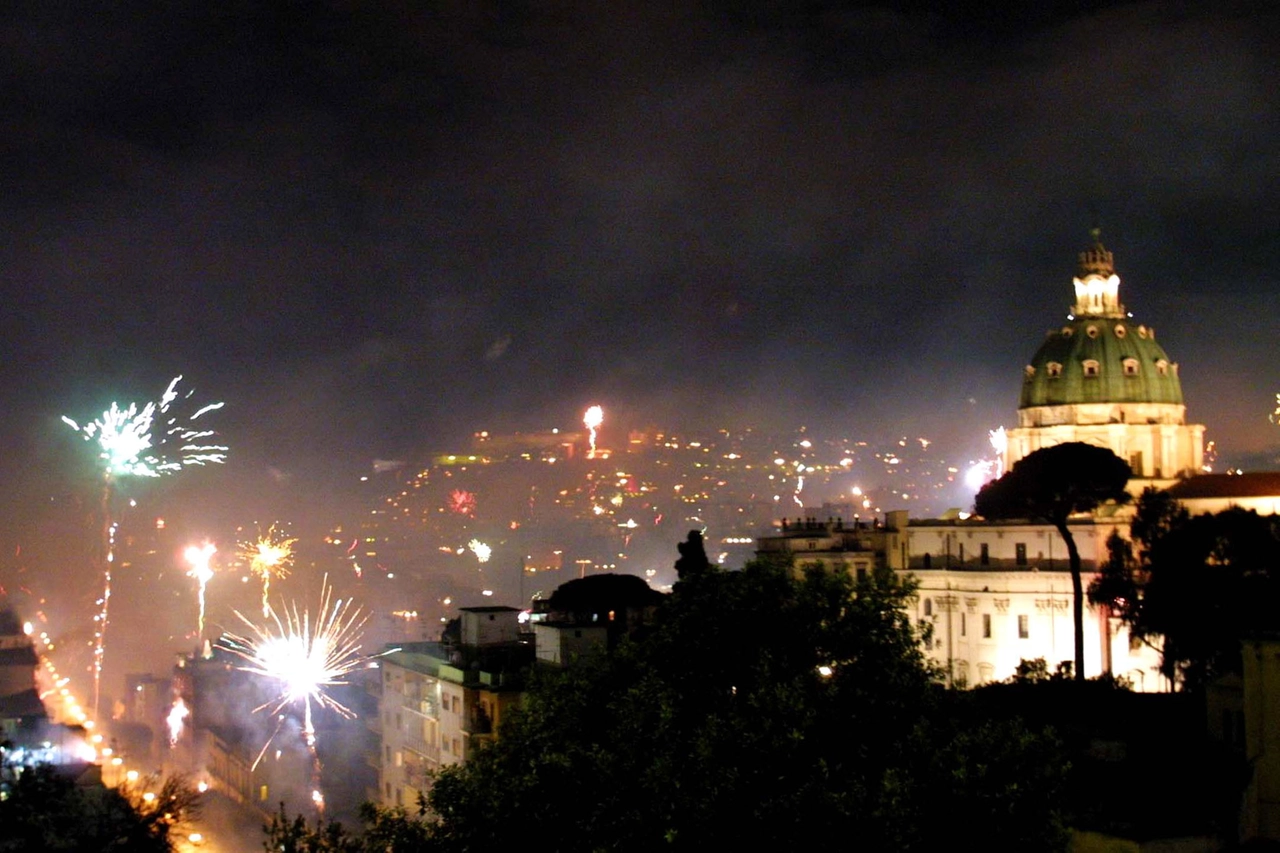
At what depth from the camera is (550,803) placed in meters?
21.6

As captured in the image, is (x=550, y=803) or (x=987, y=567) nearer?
(x=550, y=803)

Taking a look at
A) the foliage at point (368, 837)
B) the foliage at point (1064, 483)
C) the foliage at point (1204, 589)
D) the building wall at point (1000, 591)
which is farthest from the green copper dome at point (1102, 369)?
the foliage at point (368, 837)

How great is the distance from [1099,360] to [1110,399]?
245 centimetres

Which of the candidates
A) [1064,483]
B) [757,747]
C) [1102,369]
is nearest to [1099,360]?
[1102,369]

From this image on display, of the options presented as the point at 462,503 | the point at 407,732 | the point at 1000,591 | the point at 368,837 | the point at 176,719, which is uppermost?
the point at 462,503

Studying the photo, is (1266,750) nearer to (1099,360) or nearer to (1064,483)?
(1064,483)

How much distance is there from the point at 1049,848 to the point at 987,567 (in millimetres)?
47232

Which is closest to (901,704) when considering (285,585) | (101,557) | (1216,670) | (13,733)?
(1216,670)

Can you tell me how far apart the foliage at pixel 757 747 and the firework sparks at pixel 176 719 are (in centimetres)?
5747

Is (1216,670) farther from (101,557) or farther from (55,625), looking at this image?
(55,625)

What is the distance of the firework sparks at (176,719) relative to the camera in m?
77.4

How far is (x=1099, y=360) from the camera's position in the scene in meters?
74.5

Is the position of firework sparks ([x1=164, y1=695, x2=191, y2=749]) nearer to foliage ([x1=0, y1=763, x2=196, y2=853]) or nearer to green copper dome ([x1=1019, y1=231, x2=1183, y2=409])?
green copper dome ([x1=1019, y1=231, x2=1183, y2=409])

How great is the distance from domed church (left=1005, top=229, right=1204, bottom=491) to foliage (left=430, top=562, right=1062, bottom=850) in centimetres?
5104
